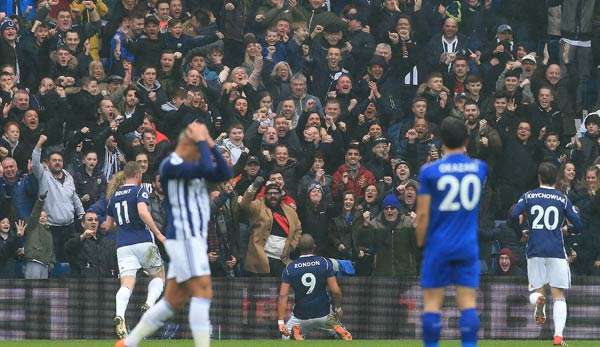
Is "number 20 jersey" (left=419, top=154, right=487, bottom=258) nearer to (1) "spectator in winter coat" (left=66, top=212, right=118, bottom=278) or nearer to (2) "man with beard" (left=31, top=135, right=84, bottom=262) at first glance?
(1) "spectator in winter coat" (left=66, top=212, right=118, bottom=278)

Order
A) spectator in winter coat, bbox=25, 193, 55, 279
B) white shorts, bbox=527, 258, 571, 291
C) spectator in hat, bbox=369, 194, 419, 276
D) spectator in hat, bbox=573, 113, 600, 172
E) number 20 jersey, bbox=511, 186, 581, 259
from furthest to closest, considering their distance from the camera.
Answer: spectator in hat, bbox=573, 113, 600, 172, spectator in hat, bbox=369, 194, 419, 276, spectator in winter coat, bbox=25, 193, 55, 279, white shorts, bbox=527, 258, 571, 291, number 20 jersey, bbox=511, 186, 581, 259

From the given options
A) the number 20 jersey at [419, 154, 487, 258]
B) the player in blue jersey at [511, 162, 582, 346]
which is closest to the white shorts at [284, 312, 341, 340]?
the player in blue jersey at [511, 162, 582, 346]

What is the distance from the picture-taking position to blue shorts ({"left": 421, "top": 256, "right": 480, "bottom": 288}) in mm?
12906

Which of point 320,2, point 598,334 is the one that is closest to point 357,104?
point 320,2

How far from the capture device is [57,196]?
2270 centimetres

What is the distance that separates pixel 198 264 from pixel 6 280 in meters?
9.05

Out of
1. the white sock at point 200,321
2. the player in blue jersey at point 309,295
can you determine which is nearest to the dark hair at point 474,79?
the player in blue jersey at point 309,295

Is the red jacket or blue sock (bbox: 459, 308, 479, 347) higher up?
the red jacket

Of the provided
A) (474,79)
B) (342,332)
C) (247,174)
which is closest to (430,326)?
(342,332)

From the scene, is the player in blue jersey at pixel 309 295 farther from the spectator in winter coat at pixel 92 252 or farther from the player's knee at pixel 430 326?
the player's knee at pixel 430 326

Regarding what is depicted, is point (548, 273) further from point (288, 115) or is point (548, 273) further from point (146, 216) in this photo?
point (288, 115)

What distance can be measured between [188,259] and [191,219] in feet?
1.17

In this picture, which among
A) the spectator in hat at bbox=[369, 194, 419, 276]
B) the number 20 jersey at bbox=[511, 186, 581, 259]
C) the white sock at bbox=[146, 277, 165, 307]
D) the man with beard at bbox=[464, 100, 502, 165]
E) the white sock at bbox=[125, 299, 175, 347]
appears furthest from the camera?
the man with beard at bbox=[464, 100, 502, 165]

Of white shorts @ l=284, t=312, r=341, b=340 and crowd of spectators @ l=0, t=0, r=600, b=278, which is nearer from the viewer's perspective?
white shorts @ l=284, t=312, r=341, b=340
